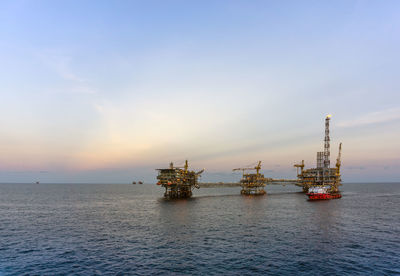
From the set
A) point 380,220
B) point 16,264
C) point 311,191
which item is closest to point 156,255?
point 16,264

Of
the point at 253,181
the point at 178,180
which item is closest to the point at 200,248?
the point at 178,180

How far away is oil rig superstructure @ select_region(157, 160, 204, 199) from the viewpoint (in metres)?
142

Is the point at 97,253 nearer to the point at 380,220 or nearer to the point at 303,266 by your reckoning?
the point at 303,266

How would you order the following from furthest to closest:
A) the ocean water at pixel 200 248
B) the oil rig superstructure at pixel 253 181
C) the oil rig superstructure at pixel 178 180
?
the oil rig superstructure at pixel 253 181
the oil rig superstructure at pixel 178 180
the ocean water at pixel 200 248

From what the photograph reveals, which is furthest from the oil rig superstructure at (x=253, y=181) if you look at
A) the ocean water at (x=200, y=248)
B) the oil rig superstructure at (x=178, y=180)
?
the ocean water at (x=200, y=248)

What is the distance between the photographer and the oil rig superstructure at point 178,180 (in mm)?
141500

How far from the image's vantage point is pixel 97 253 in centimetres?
4025

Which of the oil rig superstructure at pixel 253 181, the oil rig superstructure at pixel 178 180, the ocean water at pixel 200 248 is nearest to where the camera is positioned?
the ocean water at pixel 200 248

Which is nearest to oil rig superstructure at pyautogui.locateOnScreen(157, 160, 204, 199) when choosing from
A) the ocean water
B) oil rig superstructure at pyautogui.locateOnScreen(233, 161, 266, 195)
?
oil rig superstructure at pyautogui.locateOnScreen(233, 161, 266, 195)

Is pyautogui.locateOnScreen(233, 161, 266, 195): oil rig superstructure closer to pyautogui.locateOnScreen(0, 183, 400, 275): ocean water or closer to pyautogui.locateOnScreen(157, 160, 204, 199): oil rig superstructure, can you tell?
pyautogui.locateOnScreen(157, 160, 204, 199): oil rig superstructure

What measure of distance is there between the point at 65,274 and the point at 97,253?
8.78m

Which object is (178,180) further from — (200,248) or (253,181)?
(200,248)

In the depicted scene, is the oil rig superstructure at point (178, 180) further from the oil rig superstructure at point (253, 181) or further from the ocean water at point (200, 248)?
the ocean water at point (200, 248)

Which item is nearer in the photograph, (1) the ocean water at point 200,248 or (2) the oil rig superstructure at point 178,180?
(1) the ocean water at point 200,248
